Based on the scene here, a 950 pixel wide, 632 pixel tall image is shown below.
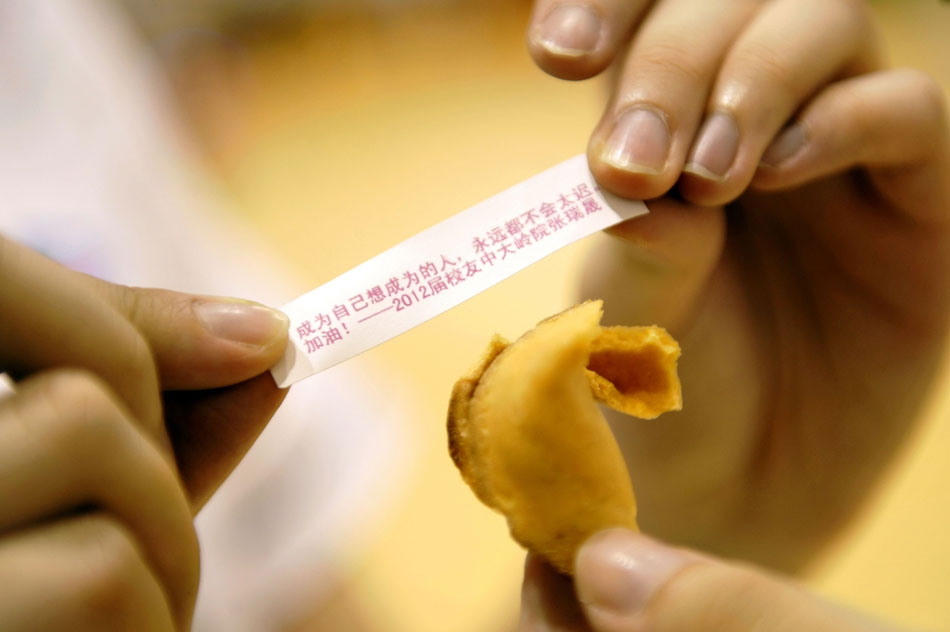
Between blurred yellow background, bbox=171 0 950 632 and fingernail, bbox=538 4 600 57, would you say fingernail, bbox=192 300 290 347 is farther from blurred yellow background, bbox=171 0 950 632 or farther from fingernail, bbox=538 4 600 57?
blurred yellow background, bbox=171 0 950 632

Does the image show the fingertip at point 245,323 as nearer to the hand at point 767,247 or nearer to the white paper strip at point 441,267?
the white paper strip at point 441,267

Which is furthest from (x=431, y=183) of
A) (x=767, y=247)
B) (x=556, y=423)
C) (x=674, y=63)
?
(x=556, y=423)

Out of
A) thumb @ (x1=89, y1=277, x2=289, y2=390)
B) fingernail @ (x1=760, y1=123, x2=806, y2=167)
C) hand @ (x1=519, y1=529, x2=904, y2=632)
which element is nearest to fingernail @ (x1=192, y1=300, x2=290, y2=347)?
thumb @ (x1=89, y1=277, x2=289, y2=390)

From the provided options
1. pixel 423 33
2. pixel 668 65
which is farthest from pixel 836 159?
pixel 423 33

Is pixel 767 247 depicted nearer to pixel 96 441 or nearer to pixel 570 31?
pixel 570 31

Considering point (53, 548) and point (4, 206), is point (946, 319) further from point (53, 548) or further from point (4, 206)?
point (4, 206)

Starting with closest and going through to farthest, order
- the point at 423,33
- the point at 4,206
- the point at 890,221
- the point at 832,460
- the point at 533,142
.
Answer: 1. the point at 890,221
2. the point at 832,460
3. the point at 4,206
4. the point at 533,142
5. the point at 423,33

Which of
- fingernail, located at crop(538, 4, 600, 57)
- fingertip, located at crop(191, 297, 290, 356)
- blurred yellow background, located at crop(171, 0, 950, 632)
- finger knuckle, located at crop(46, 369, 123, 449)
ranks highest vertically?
fingernail, located at crop(538, 4, 600, 57)
